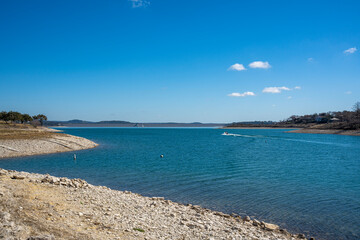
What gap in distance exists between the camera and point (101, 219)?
1138cm

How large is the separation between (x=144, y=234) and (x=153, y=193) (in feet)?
33.2

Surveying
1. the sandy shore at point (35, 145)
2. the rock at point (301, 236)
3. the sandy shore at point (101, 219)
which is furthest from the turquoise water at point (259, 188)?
the sandy shore at point (35, 145)

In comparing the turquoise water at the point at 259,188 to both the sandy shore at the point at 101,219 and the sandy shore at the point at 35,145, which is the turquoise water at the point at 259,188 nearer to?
the sandy shore at the point at 101,219

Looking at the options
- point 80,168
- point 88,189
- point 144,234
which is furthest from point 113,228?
point 80,168

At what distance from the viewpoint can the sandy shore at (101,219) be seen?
9.38 m

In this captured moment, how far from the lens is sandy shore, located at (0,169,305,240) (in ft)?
30.8

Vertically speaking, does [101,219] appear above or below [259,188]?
above

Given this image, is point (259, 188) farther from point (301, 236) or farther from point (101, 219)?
point (101, 219)

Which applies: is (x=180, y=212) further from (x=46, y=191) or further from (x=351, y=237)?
(x=351, y=237)

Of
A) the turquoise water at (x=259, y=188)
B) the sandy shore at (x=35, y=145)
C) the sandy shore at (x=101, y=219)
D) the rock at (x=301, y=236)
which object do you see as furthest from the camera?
the sandy shore at (x=35, y=145)

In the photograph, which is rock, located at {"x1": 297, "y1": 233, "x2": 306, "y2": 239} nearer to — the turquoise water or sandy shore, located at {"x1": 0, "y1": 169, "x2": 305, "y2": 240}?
sandy shore, located at {"x1": 0, "y1": 169, "x2": 305, "y2": 240}

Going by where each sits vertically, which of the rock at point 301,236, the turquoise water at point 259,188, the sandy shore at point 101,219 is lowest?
the turquoise water at point 259,188

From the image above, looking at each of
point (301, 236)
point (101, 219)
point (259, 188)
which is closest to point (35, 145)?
point (259, 188)

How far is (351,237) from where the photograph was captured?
1263 cm
